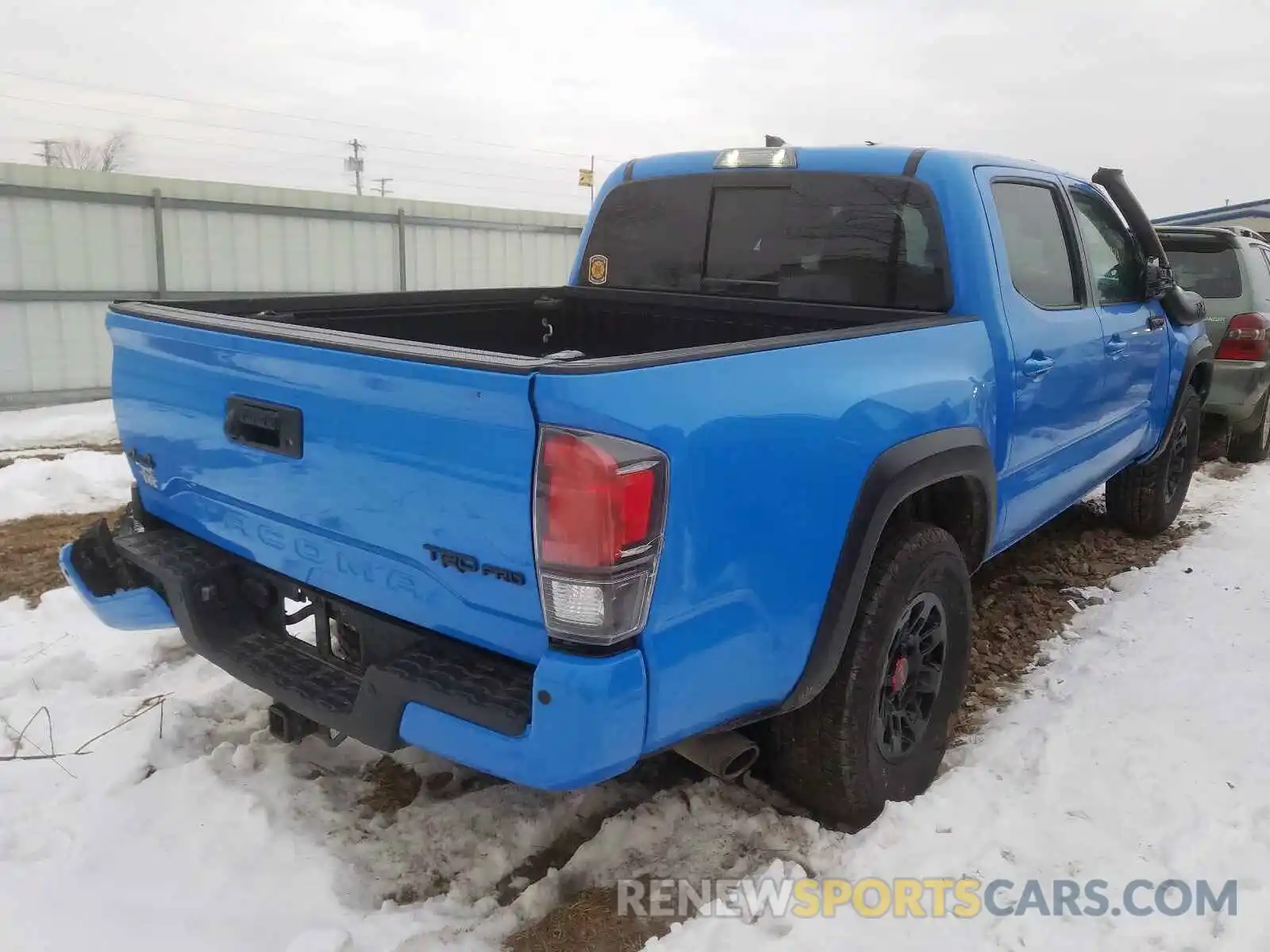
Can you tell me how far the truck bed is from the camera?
129 inches

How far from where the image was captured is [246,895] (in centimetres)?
246

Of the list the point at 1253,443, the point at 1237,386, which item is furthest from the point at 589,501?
the point at 1253,443

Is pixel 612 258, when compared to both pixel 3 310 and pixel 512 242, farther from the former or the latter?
pixel 512 242

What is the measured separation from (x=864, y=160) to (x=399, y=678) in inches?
93.6

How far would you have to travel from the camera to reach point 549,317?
4.22 m

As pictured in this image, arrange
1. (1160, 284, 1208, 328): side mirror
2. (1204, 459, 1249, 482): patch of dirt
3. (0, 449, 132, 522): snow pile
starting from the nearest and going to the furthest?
(1160, 284, 1208, 328): side mirror, (0, 449, 132, 522): snow pile, (1204, 459, 1249, 482): patch of dirt

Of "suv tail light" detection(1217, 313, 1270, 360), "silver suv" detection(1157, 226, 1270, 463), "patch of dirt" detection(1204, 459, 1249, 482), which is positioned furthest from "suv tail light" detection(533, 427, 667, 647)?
"patch of dirt" detection(1204, 459, 1249, 482)

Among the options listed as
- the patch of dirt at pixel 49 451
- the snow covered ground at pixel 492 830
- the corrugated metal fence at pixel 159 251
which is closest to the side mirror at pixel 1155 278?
the snow covered ground at pixel 492 830

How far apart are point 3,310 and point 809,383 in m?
10.0

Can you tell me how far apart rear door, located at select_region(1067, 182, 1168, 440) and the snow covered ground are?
1.28 m

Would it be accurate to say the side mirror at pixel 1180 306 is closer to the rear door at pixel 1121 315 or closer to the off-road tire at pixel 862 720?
the rear door at pixel 1121 315

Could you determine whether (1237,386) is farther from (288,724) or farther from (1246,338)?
(288,724)

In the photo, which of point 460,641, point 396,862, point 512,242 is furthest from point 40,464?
point 512,242

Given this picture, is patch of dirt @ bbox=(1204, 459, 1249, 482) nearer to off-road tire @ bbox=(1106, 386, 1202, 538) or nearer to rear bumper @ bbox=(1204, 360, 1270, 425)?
rear bumper @ bbox=(1204, 360, 1270, 425)
